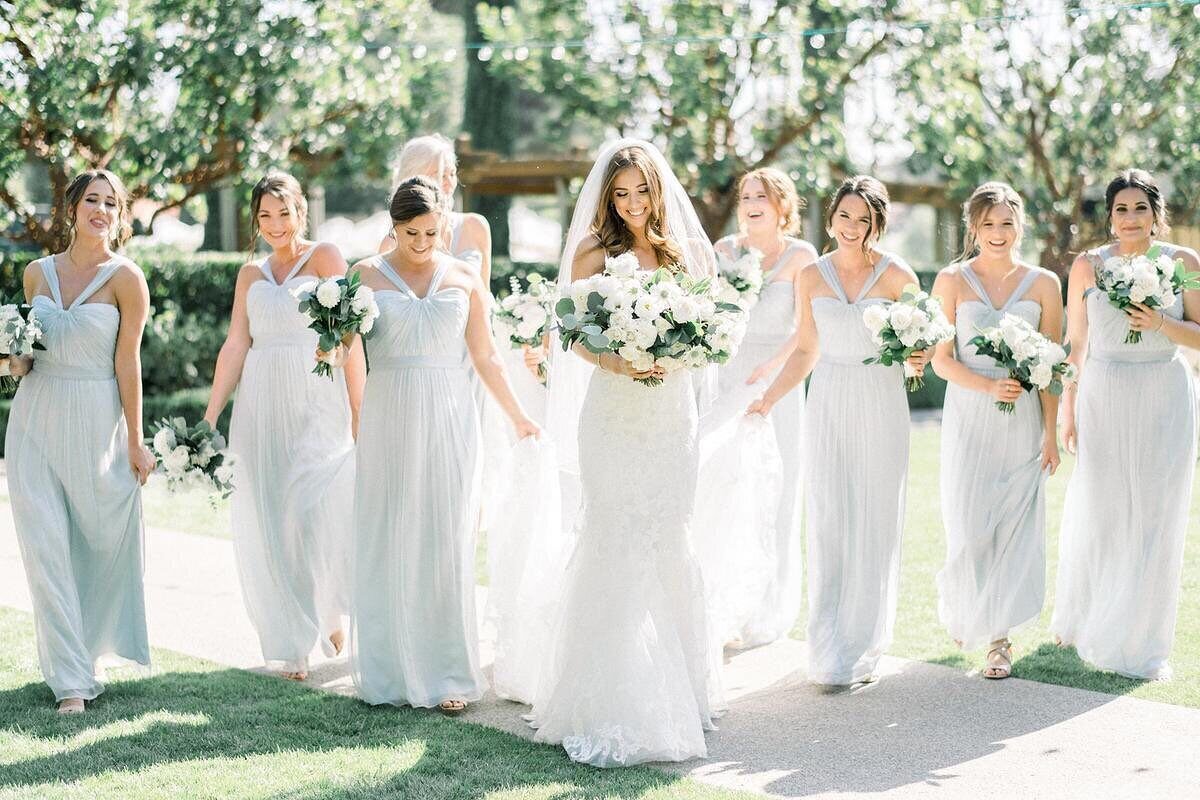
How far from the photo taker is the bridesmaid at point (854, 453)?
659cm

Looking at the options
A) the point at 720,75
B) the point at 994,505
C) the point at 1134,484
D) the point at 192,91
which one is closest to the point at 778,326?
the point at 994,505

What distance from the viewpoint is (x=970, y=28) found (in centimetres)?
1912

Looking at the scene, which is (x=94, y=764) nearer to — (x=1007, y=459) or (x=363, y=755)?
Result: (x=363, y=755)

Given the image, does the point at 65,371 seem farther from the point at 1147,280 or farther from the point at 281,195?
the point at 1147,280

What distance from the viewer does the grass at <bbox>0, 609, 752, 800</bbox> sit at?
5160 mm

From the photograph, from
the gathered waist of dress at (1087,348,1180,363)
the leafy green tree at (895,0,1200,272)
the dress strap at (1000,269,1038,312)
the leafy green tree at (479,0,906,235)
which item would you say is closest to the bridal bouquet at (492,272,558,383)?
the dress strap at (1000,269,1038,312)

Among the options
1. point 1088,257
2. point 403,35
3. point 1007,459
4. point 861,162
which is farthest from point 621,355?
point 861,162

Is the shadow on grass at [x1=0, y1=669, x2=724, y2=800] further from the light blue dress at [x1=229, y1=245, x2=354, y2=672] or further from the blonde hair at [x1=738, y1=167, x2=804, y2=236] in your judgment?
the blonde hair at [x1=738, y1=167, x2=804, y2=236]

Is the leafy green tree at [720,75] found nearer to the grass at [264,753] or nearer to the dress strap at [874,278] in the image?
the dress strap at [874,278]

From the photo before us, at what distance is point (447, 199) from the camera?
740 centimetres

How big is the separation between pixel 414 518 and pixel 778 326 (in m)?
2.59

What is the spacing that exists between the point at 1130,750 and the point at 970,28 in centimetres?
1526

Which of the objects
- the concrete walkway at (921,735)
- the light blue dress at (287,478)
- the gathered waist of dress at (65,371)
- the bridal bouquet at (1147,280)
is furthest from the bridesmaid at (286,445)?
the bridal bouquet at (1147,280)

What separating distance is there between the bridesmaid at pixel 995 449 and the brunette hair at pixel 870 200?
1.72 feet
